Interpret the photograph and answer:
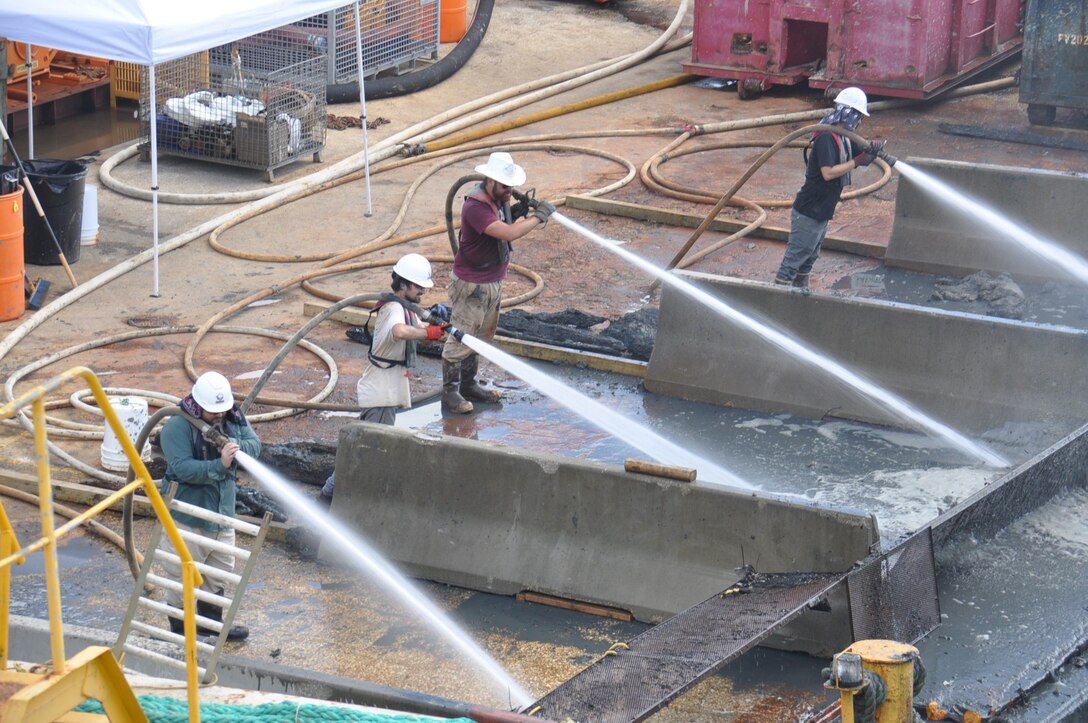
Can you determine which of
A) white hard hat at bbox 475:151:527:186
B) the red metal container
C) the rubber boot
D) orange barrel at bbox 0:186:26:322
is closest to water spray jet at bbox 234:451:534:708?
the rubber boot

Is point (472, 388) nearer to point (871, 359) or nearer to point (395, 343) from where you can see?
point (395, 343)

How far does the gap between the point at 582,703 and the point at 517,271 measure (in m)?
7.49

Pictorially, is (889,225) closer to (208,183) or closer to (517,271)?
(517,271)

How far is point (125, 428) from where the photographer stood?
9609 mm

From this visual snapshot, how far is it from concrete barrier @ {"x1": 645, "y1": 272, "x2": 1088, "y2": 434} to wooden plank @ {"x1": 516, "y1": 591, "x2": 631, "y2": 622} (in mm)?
3189

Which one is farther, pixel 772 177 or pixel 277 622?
pixel 772 177

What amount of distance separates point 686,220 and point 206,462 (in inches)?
326

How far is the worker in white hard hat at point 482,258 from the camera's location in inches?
392

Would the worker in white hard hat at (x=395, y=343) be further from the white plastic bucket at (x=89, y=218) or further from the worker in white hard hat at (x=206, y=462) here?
the white plastic bucket at (x=89, y=218)

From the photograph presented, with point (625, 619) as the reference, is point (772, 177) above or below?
above

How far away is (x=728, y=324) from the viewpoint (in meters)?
11.0

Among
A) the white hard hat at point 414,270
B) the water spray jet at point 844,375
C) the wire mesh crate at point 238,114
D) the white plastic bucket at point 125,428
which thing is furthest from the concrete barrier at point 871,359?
the wire mesh crate at point 238,114

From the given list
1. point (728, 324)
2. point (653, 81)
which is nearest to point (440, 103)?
point (653, 81)

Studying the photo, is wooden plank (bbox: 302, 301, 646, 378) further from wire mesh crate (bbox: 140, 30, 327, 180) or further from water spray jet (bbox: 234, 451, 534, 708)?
wire mesh crate (bbox: 140, 30, 327, 180)
